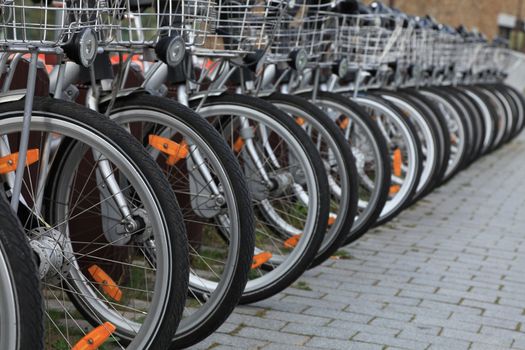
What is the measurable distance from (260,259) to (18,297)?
1985 millimetres

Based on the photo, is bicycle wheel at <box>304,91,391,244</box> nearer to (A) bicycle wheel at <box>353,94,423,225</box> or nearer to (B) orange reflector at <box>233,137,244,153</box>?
(A) bicycle wheel at <box>353,94,423,225</box>

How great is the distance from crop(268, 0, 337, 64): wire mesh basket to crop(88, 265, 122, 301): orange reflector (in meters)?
1.48

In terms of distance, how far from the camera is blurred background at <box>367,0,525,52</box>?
13778 millimetres

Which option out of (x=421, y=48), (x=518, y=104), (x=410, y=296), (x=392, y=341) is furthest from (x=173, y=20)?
(x=518, y=104)

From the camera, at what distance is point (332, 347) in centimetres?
368

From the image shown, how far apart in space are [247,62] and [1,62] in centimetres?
147

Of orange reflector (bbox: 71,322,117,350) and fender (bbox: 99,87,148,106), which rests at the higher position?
fender (bbox: 99,87,148,106)

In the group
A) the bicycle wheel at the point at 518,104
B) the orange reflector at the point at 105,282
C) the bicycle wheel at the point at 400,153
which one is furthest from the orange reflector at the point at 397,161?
the bicycle wheel at the point at 518,104

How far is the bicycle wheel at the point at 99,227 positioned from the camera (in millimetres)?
2795

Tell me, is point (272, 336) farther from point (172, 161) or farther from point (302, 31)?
point (302, 31)

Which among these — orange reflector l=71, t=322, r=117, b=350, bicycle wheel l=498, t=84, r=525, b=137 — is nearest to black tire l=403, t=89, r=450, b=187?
orange reflector l=71, t=322, r=117, b=350

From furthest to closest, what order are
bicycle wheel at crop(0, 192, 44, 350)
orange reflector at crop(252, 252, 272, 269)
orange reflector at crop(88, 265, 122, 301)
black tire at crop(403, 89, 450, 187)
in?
black tire at crop(403, 89, 450, 187), orange reflector at crop(252, 252, 272, 269), orange reflector at crop(88, 265, 122, 301), bicycle wheel at crop(0, 192, 44, 350)

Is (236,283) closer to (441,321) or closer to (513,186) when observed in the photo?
(441,321)

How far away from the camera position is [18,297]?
2197 mm
